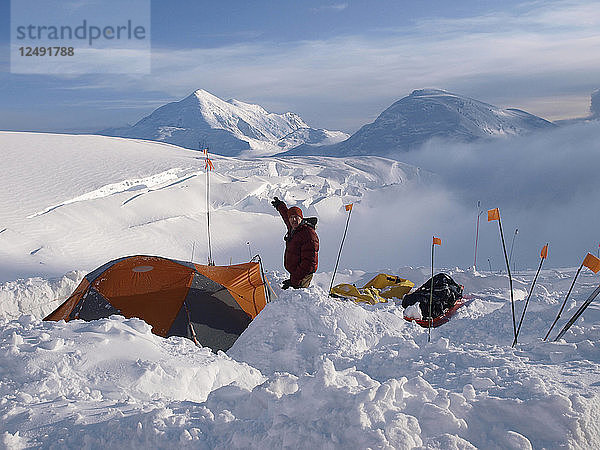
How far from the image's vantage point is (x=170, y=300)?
5.27 metres

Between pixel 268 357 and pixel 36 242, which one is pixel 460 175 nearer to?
pixel 36 242

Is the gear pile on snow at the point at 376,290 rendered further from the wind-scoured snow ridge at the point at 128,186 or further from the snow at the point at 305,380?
the wind-scoured snow ridge at the point at 128,186

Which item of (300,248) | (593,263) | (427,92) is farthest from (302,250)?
(427,92)

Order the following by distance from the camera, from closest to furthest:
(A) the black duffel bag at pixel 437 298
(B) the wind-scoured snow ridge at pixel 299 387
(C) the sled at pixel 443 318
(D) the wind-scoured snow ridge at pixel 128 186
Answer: (B) the wind-scoured snow ridge at pixel 299 387, (C) the sled at pixel 443 318, (A) the black duffel bag at pixel 437 298, (D) the wind-scoured snow ridge at pixel 128 186

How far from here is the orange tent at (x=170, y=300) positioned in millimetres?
5137

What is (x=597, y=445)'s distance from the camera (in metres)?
2.34

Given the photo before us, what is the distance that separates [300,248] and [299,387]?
130 inches

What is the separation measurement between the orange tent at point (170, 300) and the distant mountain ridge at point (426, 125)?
70.3 m

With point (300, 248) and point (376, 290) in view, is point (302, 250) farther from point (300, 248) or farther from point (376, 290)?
point (376, 290)

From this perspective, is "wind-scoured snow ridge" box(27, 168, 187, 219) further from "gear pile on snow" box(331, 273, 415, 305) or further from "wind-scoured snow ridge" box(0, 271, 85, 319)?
"gear pile on snow" box(331, 273, 415, 305)

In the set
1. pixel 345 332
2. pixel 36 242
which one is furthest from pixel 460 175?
pixel 345 332

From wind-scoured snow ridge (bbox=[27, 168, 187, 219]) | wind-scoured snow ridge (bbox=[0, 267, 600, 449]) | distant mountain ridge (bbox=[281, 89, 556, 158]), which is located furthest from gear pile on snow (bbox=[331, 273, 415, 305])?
distant mountain ridge (bbox=[281, 89, 556, 158])

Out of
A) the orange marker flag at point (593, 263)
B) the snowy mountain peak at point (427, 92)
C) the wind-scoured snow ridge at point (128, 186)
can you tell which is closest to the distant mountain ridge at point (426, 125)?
the snowy mountain peak at point (427, 92)

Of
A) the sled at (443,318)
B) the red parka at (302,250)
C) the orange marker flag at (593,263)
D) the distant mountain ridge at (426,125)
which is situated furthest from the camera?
the distant mountain ridge at (426,125)
